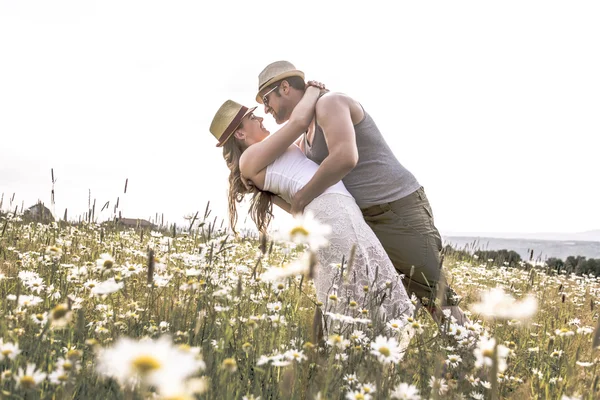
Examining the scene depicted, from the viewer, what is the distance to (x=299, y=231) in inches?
87.0

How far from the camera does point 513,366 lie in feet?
11.5

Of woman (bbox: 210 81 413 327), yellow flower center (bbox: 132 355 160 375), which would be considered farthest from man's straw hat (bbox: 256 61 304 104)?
yellow flower center (bbox: 132 355 160 375)

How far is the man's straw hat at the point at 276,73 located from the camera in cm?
393

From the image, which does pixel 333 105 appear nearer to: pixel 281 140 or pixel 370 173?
pixel 281 140

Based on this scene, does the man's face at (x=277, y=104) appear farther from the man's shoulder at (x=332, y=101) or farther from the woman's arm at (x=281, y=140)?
the man's shoulder at (x=332, y=101)

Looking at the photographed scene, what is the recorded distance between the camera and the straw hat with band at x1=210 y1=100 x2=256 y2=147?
4094mm

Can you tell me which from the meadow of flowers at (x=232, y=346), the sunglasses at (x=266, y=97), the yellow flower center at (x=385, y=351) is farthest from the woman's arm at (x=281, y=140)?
the yellow flower center at (x=385, y=351)

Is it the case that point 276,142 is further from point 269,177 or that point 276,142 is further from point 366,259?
point 366,259

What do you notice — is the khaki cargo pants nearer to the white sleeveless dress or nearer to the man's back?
the man's back

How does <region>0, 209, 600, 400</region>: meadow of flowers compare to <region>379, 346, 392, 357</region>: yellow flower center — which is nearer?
<region>0, 209, 600, 400</region>: meadow of flowers

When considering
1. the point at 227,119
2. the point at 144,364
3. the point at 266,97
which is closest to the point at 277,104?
the point at 266,97

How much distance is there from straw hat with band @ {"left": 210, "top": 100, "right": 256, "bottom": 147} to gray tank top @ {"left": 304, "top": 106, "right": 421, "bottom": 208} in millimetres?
628

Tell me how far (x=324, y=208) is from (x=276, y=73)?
1.22 m

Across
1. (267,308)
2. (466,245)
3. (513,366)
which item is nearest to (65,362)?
(267,308)
